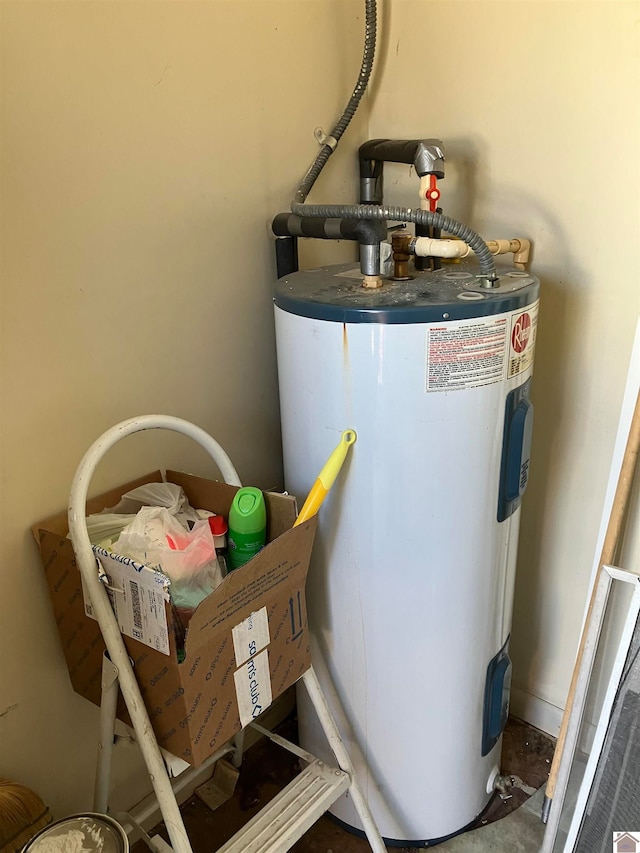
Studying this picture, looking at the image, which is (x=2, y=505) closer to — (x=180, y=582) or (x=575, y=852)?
(x=180, y=582)

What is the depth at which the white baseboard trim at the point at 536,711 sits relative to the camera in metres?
1.51

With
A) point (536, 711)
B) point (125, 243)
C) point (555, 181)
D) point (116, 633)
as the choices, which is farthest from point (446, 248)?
point (536, 711)

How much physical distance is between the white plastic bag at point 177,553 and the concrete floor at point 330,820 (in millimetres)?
658

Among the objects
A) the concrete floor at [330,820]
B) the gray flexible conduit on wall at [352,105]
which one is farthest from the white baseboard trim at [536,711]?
the gray flexible conduit on wall at [352,105]

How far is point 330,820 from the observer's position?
134cm

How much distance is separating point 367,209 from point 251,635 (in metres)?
0.63

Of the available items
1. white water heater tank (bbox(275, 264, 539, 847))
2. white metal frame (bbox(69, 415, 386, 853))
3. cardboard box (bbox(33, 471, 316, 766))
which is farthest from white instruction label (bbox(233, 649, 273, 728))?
white water heater tank (bbox(275, 264, 539, 847))

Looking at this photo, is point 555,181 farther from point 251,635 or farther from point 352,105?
point 251,635

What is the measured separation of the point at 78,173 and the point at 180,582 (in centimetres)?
58

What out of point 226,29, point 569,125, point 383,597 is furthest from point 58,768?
point 569,125

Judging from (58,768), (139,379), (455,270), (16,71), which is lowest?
(58,768)

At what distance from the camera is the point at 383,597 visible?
1.09 meters

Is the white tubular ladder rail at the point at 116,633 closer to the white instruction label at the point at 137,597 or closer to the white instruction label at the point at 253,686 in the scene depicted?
the white instruction label at the point at 137,597

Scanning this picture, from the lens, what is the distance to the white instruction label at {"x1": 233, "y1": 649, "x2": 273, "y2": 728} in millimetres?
918
